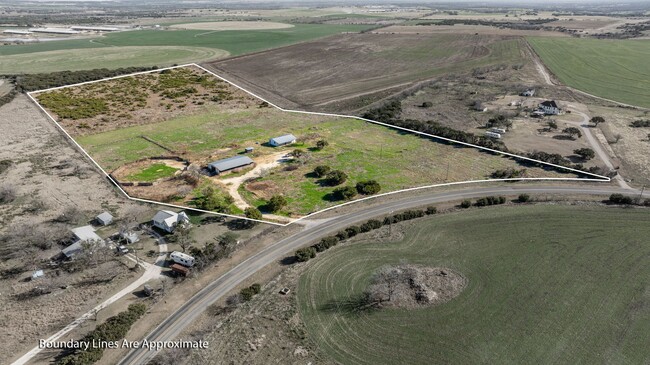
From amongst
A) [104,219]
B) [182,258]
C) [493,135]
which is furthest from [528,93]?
[104,219]

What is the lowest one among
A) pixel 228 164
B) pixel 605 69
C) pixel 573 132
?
pixel 228 164

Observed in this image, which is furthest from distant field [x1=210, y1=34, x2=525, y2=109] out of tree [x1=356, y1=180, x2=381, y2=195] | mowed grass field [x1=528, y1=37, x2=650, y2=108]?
tree [x1=356, y1=180, x2=381, y2=195]

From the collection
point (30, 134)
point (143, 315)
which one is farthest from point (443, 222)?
point (30, 134)

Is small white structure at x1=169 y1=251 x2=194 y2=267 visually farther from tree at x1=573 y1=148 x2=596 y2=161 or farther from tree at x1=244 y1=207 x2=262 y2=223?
tree at x1=573 y1=148 x2=596 y2=161

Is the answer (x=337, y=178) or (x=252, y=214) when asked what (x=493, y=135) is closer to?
(x=337, y=178)

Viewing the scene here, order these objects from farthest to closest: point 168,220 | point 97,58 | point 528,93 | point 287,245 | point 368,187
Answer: point 97,58 → point 528,93 → point 368,187 → point 168,220 → point 287,245

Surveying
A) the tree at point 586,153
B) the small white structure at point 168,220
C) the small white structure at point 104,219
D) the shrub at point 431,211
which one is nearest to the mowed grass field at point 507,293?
the shrub at point 431,211
